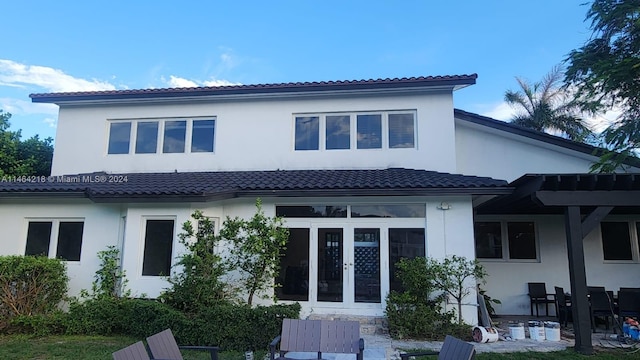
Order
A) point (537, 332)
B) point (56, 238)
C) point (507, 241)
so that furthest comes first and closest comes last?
point (507, 241), point (56, 238), point (537, 332)

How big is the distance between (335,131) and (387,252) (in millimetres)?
4251

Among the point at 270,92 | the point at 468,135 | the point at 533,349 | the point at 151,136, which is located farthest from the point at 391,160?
the point at 151,136

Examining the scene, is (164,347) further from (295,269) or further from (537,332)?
(537,332)

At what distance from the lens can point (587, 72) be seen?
8805mm

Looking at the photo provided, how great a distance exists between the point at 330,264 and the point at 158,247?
422cm

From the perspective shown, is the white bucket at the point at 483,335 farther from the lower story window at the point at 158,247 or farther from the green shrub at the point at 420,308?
the lower story window at the point at 158,247

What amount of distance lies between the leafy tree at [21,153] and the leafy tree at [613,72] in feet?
64.7

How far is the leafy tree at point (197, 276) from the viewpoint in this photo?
25.1 ft

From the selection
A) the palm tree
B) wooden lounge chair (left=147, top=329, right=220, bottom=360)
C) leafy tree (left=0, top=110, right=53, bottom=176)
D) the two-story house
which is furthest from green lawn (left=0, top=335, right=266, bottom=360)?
the palm tree

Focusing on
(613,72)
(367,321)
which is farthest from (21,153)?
(613,72)

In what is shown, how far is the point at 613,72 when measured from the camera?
7.39 m

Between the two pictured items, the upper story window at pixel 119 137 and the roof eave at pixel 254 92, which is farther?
the upper story window at pixel 119 137

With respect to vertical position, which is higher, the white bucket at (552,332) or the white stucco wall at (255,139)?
the white stucco wall at (255,139)

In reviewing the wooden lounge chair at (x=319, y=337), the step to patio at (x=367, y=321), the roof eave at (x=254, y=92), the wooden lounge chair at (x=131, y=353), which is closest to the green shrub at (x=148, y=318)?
the wooden lounge chair at (x=319, y=337)
